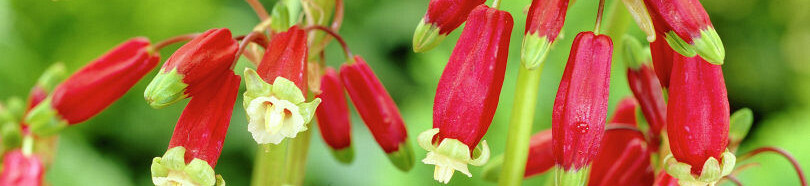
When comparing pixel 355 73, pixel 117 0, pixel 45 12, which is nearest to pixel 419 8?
pixel 117 0

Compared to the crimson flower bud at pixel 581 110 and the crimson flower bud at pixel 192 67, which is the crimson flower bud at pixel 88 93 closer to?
Result: the crimson flower bud at pixel 192 67

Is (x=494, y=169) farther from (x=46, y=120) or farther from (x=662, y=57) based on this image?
(x=46, y=120)

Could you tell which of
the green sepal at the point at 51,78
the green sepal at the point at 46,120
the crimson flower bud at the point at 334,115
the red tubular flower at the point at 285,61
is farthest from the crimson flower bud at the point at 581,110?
the green sepal at the point at 51,78

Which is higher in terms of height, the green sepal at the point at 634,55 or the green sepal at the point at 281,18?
the green sepal at the point at 281,18

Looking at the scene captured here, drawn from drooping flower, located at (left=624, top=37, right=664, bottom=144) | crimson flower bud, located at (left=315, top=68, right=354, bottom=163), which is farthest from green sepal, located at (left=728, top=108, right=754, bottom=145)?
crimson flower bud, located at (left=315, top=68, right=354, bottom=163)

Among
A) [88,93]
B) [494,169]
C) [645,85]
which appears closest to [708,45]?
[645,85]

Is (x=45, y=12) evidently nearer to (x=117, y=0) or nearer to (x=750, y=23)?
(x=117, y=0)

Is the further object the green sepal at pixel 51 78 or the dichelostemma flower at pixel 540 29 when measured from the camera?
the green sepal at pixel 51 78

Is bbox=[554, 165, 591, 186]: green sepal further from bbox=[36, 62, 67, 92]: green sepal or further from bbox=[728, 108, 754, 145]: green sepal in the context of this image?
bbox=[36, 62, 67, 92]: green sepal
